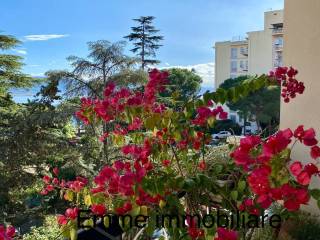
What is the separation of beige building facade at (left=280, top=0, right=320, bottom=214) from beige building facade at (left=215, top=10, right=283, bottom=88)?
10.7 metres

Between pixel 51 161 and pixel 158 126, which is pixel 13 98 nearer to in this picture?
pixel 51 161

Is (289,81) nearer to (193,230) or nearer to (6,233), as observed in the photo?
(193,230)

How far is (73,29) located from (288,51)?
6.20m

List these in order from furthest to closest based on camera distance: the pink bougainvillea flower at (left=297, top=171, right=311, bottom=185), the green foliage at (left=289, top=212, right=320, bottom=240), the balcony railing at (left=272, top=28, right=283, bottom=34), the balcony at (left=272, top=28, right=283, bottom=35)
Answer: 1. the balcony at (left=272, top=28, right=283, bottom=35)
2. the balcony railing at (left=272, top=28, right=283, bottom=34)
3. the green foliage at (left=289, top=212, right=320, bottom=240)
4. the pink bougainvillea flower at (left=297, top=171, right=311, bottom=185)

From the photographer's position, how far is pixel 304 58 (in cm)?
164

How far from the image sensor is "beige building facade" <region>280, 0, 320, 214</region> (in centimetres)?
159

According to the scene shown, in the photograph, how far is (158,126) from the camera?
1.16m

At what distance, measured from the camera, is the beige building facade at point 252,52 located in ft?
44.5

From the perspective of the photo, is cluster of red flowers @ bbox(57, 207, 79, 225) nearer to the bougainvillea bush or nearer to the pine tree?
the bougainvillea bush

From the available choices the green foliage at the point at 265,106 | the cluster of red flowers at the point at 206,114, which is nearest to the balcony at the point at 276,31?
the green foliage at the point at 265,106

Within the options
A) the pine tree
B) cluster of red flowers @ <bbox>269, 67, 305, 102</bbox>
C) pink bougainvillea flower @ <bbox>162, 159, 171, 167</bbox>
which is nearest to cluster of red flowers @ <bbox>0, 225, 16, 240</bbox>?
pink bougainvillea flower @ <bbox>162, 159, 171, 167</bbox>

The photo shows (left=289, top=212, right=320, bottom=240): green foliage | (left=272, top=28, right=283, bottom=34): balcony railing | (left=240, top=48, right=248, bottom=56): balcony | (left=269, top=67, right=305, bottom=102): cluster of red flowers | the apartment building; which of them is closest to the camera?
(left=269, top=67, right=305, bottom=102): cluster of red flowers

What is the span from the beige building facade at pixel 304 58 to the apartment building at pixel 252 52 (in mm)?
10668

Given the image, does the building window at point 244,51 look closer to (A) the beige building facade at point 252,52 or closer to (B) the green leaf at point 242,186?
(A) the beige building facade at point 252,52
